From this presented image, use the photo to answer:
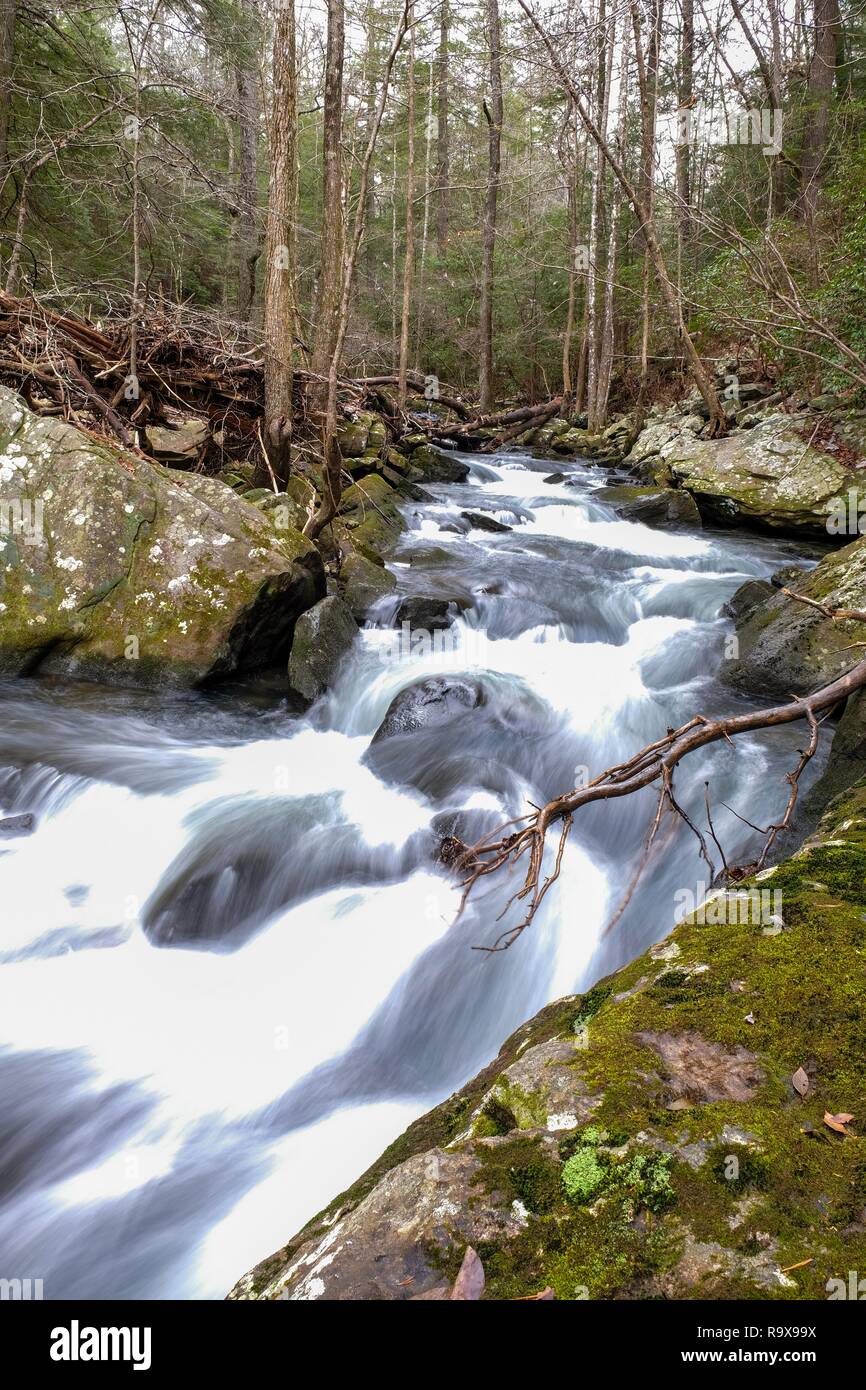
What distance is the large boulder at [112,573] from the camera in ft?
22.2

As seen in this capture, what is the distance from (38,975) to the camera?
4551 millimetres

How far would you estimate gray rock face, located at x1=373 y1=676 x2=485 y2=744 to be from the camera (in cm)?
697

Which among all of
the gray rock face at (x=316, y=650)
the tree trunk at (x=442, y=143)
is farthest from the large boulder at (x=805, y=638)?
the tree trunk at (x=442, y=143)

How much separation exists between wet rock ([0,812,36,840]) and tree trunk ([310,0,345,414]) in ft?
19.4

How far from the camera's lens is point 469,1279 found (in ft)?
4.51

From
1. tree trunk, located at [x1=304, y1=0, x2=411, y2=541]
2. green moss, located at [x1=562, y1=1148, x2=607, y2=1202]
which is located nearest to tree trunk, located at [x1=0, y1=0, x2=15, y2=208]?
tree trunk, located at [x1=304, y1=0, x2=411, y2=541]

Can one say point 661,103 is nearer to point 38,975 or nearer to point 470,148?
point 470,148

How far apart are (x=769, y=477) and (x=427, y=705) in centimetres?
716

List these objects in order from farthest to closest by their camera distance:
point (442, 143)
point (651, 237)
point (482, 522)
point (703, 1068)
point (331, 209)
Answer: point (442, 143) → point (482, 522) → point (651, 237) → point (331, 209) → point (703, 1068)

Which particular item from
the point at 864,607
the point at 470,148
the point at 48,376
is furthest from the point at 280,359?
the point at 470,148

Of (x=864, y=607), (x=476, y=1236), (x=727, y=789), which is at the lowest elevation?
(x=727, y=789)

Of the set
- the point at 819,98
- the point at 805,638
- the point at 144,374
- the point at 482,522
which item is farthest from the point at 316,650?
the point at 819,98

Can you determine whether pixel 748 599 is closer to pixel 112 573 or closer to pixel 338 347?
pixel 338 347
